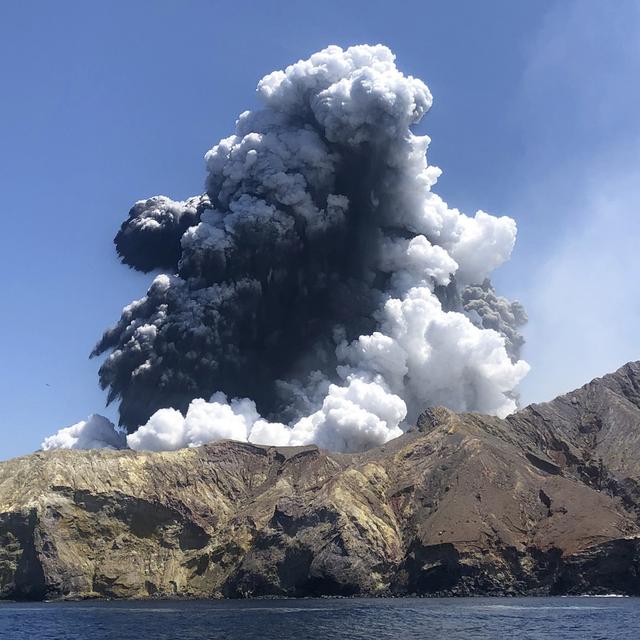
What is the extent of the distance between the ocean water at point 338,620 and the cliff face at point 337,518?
26.9ft

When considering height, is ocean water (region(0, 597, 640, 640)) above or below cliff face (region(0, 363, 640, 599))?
below

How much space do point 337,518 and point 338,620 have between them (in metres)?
49.1

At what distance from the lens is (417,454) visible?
18375cm

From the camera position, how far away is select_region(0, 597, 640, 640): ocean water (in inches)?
3622

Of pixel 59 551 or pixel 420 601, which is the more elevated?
pixel 59 551

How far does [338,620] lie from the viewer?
106750 millimetres

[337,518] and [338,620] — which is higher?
[337,518]

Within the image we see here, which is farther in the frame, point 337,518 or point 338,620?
point 337,518

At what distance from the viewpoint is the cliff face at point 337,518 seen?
149 meters

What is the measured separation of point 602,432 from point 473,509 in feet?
158

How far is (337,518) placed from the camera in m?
156

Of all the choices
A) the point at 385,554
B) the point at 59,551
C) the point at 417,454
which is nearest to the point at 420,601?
the point at 385,554

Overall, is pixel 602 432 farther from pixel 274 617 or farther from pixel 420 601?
pixel 274 617

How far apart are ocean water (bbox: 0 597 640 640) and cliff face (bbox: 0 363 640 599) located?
8.21 metres
